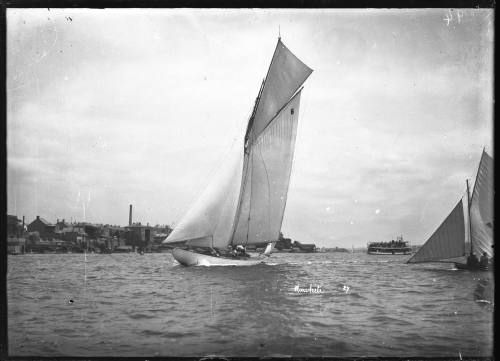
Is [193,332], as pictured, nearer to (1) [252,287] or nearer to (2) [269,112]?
(1) [252,287]

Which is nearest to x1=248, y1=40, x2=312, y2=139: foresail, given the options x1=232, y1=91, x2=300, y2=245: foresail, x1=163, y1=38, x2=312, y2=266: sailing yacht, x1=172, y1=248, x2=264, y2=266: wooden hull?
x1=163, y1=38, x2=312, y2=266: sailing yacht

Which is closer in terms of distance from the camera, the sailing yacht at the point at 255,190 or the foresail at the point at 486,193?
the foresail at the point at 486,193

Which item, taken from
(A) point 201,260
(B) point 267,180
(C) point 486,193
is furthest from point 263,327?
(A) point 201,260

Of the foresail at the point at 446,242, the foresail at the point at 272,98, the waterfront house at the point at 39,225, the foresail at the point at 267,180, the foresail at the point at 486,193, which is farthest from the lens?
the foresail at the point at 267,180

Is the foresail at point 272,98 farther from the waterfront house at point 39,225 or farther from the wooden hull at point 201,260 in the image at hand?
the waterfront house at point 39,225

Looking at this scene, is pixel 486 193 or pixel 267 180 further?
pixel 267 180

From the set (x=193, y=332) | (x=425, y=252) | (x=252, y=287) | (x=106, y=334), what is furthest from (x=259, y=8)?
(x=425, y=252)

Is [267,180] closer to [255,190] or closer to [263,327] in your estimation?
[255,190]

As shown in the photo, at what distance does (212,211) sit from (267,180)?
9.09ft

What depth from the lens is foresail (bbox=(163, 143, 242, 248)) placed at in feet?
52.5

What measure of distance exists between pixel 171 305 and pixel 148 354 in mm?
2022

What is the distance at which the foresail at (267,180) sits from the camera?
15250 mm

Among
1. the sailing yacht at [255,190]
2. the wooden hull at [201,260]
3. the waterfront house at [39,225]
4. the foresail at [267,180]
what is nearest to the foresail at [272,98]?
the sailing yacht at [255,190]

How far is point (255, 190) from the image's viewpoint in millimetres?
15609
